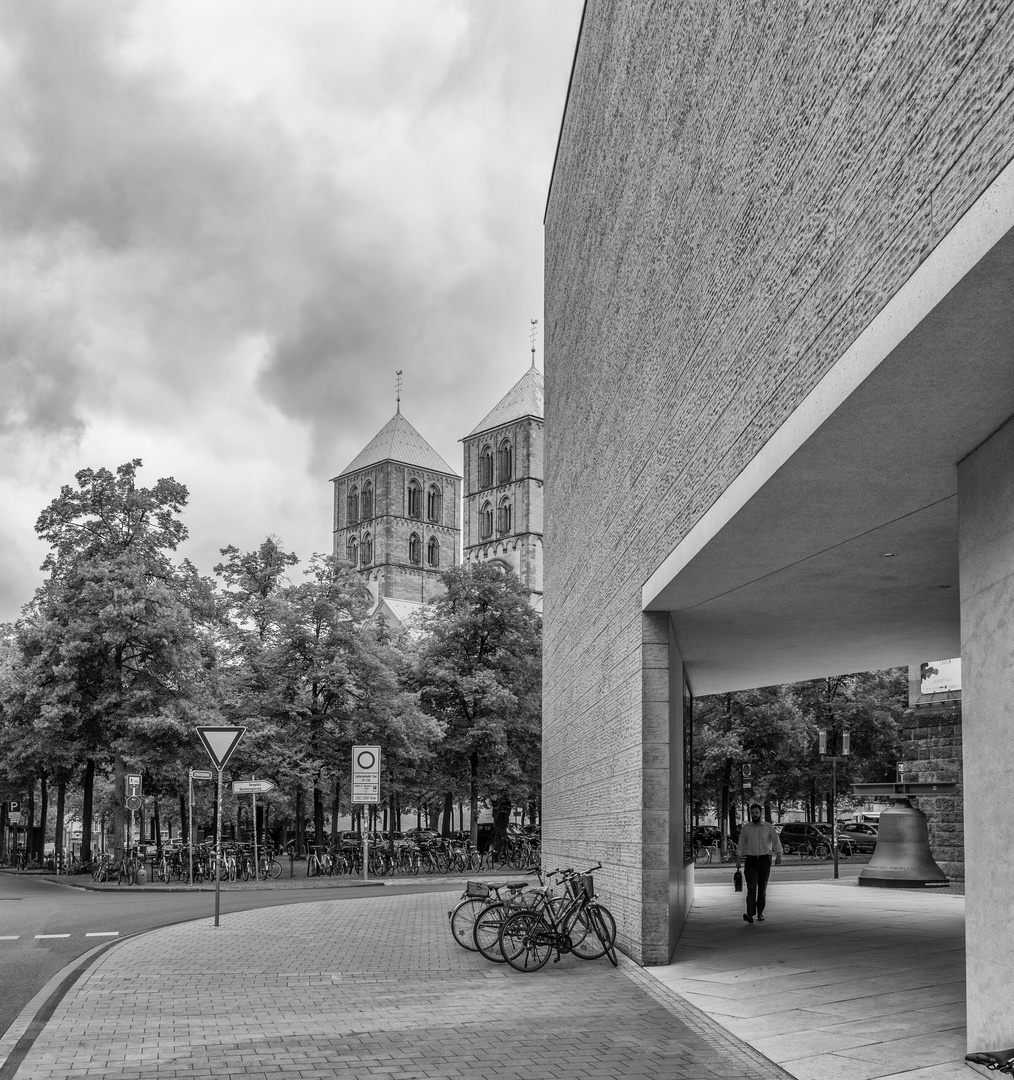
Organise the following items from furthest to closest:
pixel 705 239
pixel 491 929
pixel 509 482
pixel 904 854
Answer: pixel 509 482
pixel 904 854
pixel 491 929
pixel 705 239

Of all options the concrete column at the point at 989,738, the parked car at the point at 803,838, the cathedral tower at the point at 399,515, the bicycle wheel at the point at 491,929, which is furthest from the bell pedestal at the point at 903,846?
the cathedral tower at the point at 399,515

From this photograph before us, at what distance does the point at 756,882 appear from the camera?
1731 cm

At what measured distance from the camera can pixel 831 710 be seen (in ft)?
150

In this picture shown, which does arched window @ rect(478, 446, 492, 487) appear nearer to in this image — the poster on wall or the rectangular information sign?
the rectangular information sign

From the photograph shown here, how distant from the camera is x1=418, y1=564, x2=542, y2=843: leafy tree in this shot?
40.8 m

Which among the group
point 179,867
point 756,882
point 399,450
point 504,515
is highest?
point 399,450

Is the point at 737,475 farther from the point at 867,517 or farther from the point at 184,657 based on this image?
the point at 184,657

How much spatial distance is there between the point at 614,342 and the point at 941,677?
14434 mm

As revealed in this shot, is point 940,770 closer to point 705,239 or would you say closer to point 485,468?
point 705,239

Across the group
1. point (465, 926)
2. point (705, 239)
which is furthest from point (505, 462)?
point (705, 239)

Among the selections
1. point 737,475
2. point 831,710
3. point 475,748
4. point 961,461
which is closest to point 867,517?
point 737,475

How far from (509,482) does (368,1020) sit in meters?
110

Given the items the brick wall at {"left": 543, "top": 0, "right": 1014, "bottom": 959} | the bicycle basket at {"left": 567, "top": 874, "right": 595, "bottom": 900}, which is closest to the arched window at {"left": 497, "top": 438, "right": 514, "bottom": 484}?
the brick wall at {"left": 543, "top": 0, "right": 1014, "bottom": 959}

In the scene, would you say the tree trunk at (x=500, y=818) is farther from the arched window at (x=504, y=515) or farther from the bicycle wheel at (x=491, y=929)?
the arched window at (x=504, y=515)
